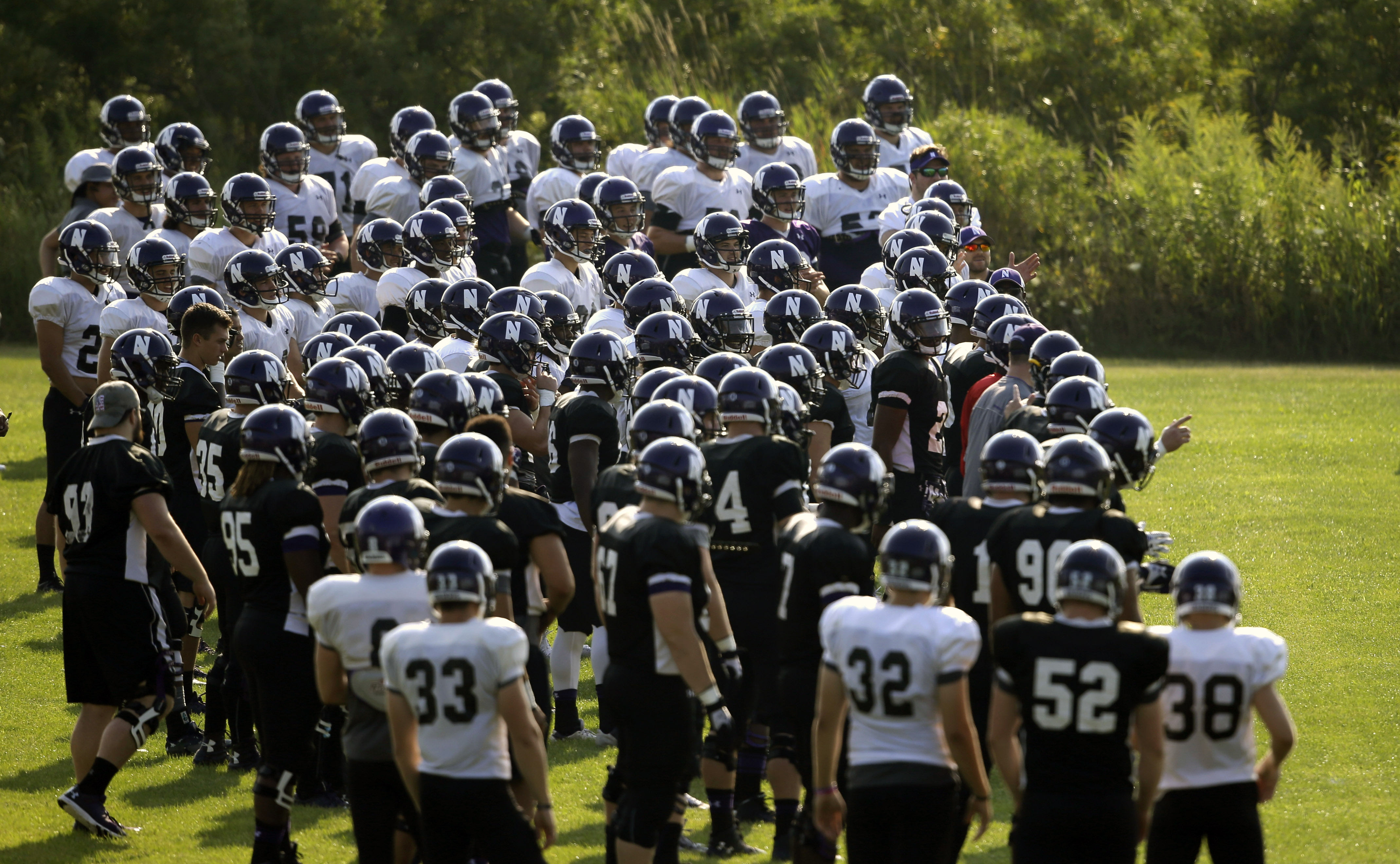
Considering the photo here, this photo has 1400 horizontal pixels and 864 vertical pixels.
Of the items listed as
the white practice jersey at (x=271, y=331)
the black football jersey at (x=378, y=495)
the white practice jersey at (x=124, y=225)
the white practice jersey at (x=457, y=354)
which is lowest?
the black football jersey at (x=378, y=495)

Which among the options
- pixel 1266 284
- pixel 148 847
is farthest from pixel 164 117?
pixel 148 847

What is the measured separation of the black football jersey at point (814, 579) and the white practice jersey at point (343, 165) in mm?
9190

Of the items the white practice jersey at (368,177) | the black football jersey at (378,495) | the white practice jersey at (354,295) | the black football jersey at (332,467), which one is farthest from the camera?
the white practice jersey at (368,177)

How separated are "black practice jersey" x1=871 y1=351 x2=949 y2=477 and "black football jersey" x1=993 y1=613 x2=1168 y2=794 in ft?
12.7

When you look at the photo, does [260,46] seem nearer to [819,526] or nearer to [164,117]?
[164,117]

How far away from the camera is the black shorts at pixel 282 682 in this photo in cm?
610

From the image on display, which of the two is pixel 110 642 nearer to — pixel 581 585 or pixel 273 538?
pixel 273 538

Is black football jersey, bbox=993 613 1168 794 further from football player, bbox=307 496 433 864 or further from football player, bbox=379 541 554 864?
football player, bbox=307 496 433 864

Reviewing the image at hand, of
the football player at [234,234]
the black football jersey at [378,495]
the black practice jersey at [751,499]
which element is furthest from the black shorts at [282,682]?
the football player at [234,234]

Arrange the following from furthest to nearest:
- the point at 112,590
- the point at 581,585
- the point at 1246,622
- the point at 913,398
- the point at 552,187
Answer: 1. the point at 552,187
2. the point at 1246,622
3. the point at 913,398
4. the point at 581,585
5. the point at 112,590

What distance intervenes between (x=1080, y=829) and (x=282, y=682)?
3154 mm

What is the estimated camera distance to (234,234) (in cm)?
1124

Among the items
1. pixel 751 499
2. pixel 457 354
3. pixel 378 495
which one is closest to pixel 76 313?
pixel 457 354

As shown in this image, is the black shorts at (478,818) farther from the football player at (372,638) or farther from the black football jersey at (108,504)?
the black football jersey at (108,504)
